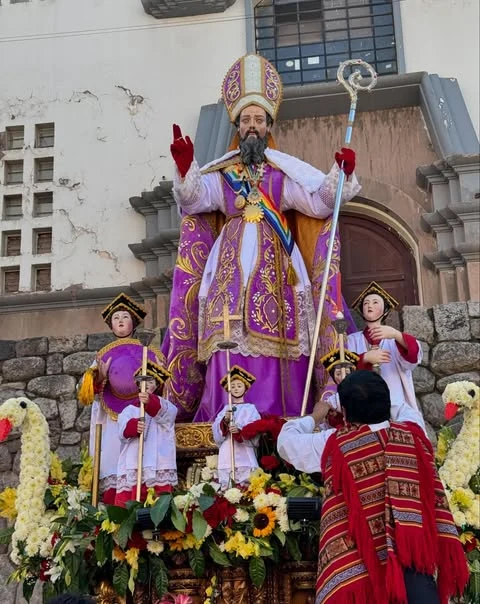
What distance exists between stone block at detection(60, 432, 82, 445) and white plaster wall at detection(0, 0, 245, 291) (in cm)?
177

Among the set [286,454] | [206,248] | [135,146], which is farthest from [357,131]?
[286,454]

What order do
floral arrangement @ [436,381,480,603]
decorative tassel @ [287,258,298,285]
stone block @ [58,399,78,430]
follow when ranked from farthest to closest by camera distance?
stone block @ [58,399,78,430], decorative tassel @ [287,258,298,285], floral arrangement @ [436,381,480,603]

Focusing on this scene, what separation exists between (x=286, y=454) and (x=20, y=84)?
6.33 metres

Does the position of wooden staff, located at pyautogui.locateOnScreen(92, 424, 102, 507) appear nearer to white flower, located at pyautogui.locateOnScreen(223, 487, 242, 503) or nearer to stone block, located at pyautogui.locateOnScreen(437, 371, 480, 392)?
white flower, located at pyautogui.locateOnScreen(223, 487, 242, 503)

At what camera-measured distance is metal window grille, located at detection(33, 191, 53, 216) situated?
9188 mm

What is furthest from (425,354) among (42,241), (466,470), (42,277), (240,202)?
(42,241)

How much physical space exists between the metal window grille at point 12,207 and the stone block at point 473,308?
446cm

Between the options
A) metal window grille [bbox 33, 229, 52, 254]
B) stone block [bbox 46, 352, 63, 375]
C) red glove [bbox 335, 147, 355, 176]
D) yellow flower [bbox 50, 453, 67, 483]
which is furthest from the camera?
metal window grille [bbox 33, 229, 52, 254]

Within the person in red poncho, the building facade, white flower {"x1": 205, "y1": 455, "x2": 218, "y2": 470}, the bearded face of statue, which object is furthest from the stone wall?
the person in red poncho

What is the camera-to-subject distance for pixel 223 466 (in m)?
5.34

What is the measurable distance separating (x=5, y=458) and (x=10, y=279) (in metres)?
2.29

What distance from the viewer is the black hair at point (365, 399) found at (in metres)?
3.80

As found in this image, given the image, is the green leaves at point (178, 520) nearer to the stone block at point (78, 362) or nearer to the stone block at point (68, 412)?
the stone block at point (68, 412)

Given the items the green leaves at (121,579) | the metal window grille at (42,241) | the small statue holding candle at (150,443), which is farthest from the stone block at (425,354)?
the metal window grille at (42,241)
